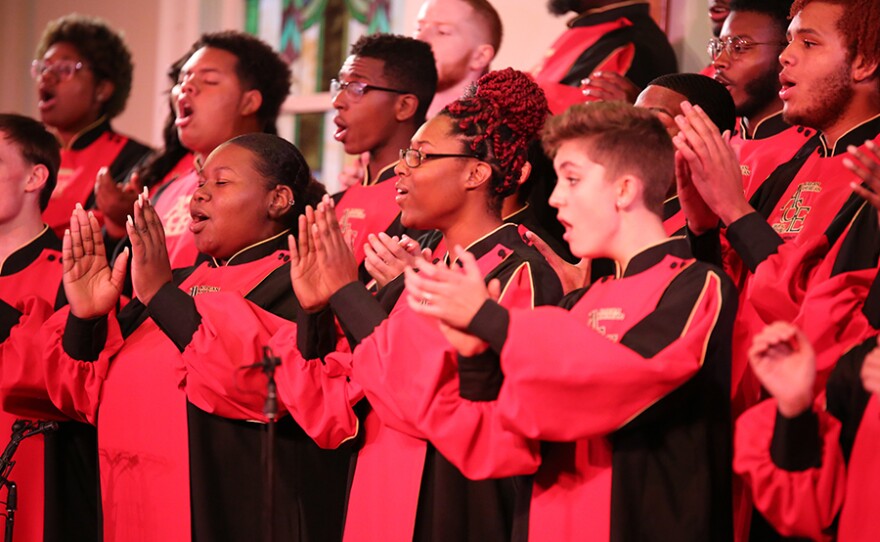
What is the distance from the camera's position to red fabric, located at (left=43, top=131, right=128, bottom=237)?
597cm

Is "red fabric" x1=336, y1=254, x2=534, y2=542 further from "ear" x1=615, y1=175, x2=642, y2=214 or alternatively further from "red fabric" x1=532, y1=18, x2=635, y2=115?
"red fabric" x1=532, y1=18, x2=635, y2=115

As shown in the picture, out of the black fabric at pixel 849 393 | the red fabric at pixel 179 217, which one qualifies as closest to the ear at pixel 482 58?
the red fabric at pixel 179 217

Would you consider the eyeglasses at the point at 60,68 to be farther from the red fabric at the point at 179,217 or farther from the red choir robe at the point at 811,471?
the red choir robe at the point at 811,471

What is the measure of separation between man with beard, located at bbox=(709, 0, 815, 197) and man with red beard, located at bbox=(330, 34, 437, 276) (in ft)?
3.81

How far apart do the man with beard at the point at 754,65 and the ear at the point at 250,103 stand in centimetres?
200

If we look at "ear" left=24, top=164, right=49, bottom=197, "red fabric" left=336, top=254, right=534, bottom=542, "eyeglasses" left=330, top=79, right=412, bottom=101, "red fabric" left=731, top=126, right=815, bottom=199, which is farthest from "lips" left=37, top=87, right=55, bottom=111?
"red fabric" left=731, top=126, right=815, bottom=199

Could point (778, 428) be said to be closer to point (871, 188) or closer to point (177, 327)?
point (871, 188)

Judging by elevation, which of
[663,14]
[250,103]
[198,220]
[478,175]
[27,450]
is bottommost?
[27,450]

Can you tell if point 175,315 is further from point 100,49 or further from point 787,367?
point 100,49

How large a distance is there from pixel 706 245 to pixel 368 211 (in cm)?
148

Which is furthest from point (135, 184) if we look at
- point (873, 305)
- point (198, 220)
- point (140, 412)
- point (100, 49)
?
point (873, 305)

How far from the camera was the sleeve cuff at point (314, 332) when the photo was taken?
3439mm

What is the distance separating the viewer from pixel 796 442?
256 centimetres

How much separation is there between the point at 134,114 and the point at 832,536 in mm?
6541
